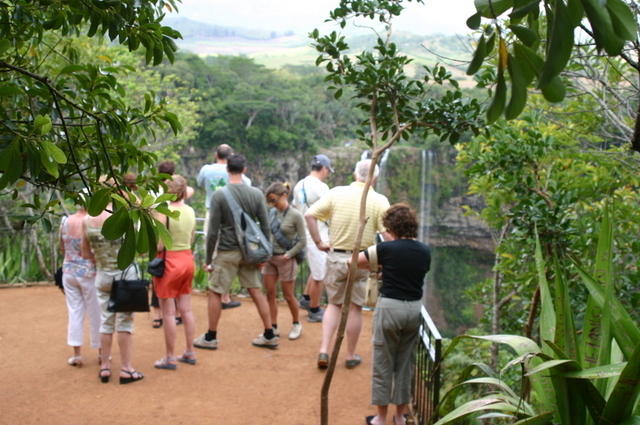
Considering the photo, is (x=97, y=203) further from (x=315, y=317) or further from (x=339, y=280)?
(x=315, y=317)

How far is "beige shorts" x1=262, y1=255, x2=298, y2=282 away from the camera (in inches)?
229

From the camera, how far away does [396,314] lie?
12.6ft

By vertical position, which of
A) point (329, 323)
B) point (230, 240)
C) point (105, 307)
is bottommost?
point (329, 323)

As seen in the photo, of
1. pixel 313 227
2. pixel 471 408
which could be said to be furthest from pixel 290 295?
pixel 471 408

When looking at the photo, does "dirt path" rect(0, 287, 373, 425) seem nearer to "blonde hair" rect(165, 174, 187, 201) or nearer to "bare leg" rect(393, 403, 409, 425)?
"bare leg" rect(393, 403, 409, 425)

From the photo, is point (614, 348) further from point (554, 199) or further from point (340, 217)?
point (340, 217)

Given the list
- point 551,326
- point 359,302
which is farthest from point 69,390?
point 551,326

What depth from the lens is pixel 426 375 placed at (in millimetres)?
4082

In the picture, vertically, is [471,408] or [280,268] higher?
[471,408]

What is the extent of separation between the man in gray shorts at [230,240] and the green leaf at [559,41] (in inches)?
172

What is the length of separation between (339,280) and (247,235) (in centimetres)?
89

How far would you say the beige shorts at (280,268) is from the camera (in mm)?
5805

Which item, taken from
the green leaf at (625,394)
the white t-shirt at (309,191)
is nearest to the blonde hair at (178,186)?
the white t-shirt at (309,191)

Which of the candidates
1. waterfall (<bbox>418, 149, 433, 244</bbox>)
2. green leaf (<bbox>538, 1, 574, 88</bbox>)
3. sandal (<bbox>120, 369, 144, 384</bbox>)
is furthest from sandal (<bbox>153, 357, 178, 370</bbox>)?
waterfall (<bbox>418, 149, 433, 244</bbox>)
